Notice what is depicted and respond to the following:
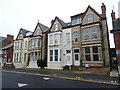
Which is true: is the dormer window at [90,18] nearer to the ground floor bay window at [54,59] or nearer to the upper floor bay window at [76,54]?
the upper floor bay window at [76,54]

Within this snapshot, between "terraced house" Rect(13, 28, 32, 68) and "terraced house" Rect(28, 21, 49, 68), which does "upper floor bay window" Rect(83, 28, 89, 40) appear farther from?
"terraced house" Rect(13, 28, 32, 68)

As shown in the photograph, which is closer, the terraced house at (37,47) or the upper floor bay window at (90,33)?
the upper floor bay window at (90,33)

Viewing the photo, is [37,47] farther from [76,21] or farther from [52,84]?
[52,84]

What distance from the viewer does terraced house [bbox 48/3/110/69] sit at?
16.3 metres

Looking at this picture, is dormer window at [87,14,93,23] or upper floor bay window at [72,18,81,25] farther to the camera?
upper floor bay window at [72,18,81,25]

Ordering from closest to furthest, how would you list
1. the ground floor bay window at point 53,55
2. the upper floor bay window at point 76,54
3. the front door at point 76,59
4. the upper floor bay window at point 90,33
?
1. the upper floor bay window at point 90,33
2. the front door at point 76,59
3. the upper floor bay window at point 76,54
4. the ground floor bay window at point 53,55

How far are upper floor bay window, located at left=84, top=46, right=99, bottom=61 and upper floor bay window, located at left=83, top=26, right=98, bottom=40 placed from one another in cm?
196

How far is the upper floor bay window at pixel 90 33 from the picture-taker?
55.9ft

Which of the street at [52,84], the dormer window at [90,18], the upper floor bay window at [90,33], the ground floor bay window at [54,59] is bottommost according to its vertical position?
the street at [52,84]

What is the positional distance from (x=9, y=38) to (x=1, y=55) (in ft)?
26.2

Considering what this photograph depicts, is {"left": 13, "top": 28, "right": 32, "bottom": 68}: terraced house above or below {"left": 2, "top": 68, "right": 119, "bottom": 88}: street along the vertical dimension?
above

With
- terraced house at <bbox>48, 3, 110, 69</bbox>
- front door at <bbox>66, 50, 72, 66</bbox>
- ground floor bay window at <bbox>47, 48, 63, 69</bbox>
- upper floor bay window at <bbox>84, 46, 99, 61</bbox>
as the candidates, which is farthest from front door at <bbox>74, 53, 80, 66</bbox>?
ground floor bay window at <bbox>47, 48, 63, 69</bbox>

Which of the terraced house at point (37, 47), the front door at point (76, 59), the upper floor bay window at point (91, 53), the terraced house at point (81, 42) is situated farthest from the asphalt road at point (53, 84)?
the terraced house at point (37, 47)

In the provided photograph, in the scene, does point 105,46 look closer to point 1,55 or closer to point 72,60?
point 72,60
